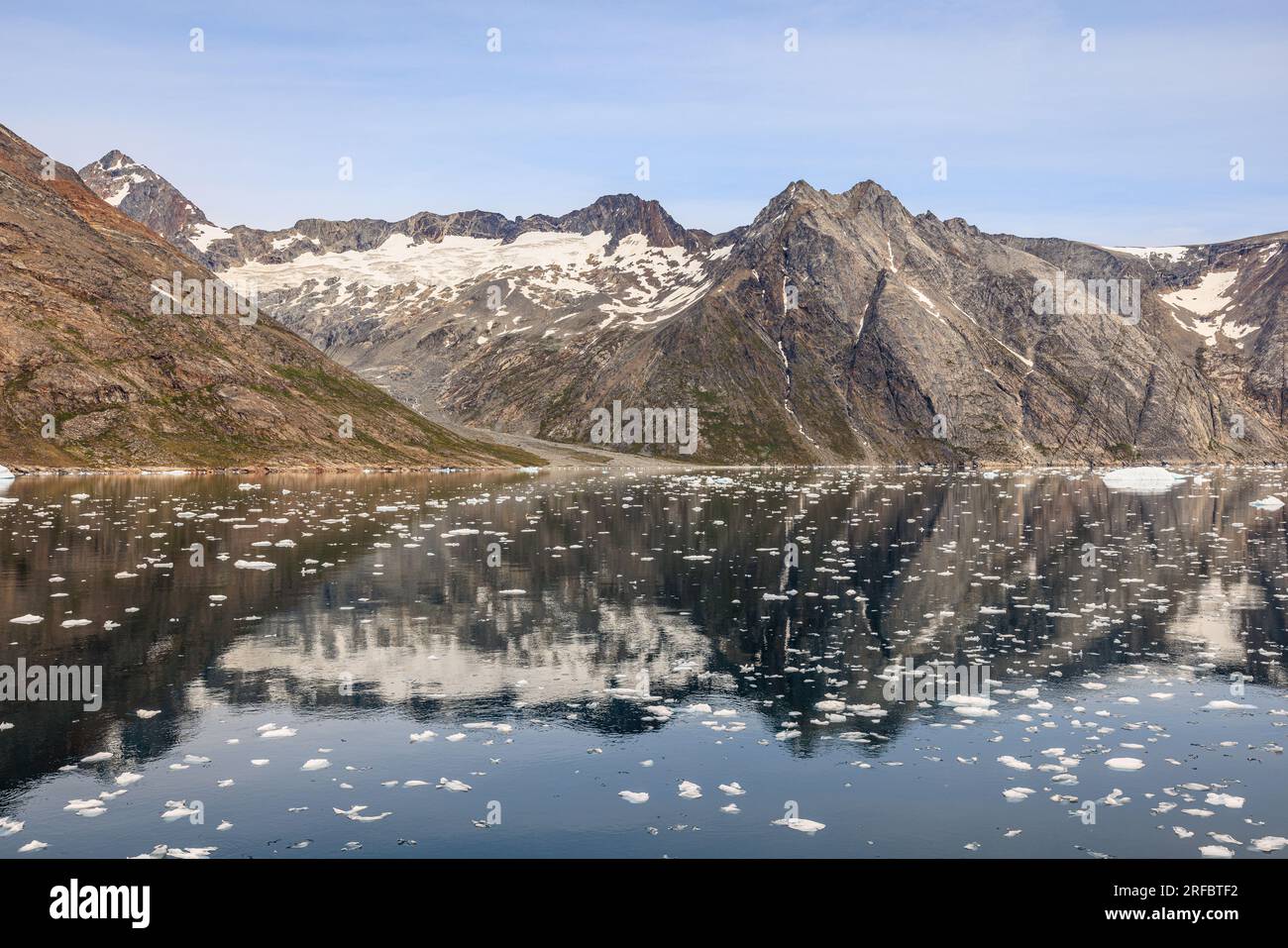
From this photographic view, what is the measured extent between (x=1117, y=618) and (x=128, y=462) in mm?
126977

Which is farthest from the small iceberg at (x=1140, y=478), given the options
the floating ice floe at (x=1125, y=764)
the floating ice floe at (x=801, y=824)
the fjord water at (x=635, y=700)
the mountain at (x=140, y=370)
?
the floating ice floe at (x=801, y=824)

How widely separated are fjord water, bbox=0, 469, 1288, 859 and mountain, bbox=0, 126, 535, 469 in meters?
90.5

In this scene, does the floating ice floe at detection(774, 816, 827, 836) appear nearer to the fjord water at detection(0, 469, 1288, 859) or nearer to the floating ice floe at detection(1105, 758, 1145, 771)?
the fjord water at detection(0, 469, 1288, 859)

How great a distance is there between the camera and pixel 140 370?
14600cm

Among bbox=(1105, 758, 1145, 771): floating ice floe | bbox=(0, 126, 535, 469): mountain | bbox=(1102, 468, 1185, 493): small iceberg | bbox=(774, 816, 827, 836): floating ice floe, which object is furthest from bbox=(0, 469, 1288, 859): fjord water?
bbox=(0, 126, 535, 469): mountain

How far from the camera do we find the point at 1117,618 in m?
32.2

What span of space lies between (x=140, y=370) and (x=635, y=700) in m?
147

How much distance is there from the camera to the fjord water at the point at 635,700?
1550 cm

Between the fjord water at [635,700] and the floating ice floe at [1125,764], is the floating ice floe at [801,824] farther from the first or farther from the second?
the floating ice floe at [1125,764]

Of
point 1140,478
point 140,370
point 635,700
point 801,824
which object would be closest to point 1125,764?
point 801,824

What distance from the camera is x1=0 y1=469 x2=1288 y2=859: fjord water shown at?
50.9ft

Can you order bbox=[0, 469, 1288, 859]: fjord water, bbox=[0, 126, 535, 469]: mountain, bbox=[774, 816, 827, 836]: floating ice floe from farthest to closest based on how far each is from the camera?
bbox=[0, 126, 535, 469]: mountain → bbox=[0, 469, 1288, 859]: fjord water → bbox=[774, 816, 827, 836]: floating ice floe

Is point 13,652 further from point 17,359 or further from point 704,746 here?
point 17,359

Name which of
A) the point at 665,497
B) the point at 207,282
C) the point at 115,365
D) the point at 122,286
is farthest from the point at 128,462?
the point at 665,497
